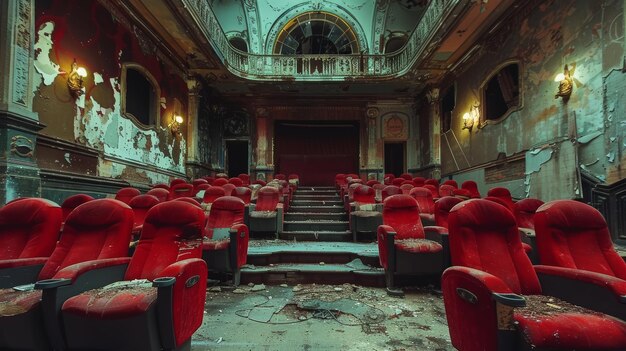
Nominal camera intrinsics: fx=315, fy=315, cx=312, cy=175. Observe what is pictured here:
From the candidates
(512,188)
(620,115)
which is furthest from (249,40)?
(620,115)

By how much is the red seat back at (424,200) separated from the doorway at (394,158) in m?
7.35

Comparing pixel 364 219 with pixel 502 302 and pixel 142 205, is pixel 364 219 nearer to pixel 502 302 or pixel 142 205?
pixel 142 205

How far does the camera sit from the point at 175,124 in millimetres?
8422

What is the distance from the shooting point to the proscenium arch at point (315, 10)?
11.9 meters

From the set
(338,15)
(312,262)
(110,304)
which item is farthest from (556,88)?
(338,15)

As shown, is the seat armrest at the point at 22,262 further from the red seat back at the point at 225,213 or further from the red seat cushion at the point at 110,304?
the red seat back at the point at 225,213

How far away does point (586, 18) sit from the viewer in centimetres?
460

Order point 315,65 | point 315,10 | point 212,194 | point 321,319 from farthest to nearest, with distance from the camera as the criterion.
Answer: point 315,10, point 315,65, point 212,194, point 321,319

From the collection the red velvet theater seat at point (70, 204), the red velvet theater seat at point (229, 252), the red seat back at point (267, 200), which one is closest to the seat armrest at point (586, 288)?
the red velvet theater seat at point (229, 252)

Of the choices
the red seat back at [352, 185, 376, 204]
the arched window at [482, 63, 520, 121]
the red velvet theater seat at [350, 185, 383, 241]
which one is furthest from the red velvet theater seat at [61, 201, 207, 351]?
the arched window at [482, 63, 520, 121]

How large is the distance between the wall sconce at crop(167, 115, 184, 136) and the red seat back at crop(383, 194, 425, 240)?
6.64 meters

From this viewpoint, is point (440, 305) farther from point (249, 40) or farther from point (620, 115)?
point (249, 40)

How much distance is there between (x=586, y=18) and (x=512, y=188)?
3036mm

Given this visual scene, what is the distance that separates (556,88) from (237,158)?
401 inches
